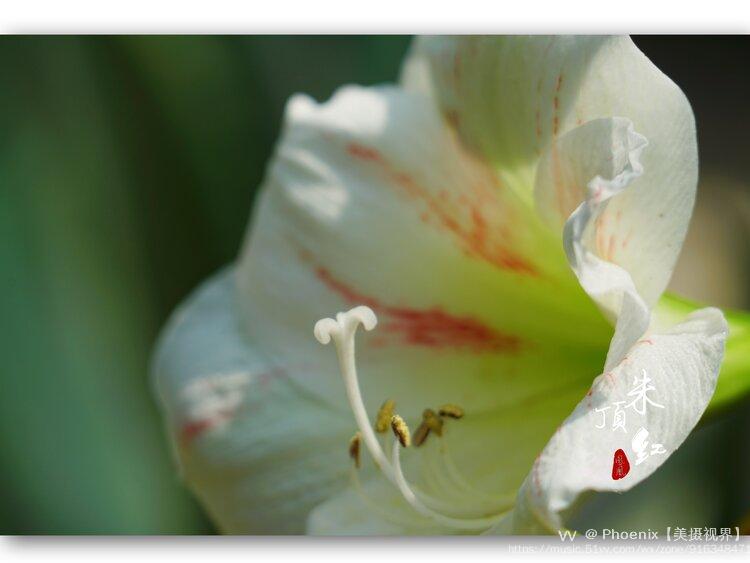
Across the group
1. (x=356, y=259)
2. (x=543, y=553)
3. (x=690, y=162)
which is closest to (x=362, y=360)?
(x=356, y=259)

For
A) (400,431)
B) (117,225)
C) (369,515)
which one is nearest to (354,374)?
(400,431)

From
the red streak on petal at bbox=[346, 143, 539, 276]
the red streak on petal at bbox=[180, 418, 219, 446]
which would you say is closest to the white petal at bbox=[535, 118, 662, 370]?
the red streak on petal at bbox=[346, 143, 539, 276]

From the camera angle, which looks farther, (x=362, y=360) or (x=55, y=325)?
(x=55, y=325)

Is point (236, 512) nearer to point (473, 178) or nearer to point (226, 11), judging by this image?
point (473, 178)

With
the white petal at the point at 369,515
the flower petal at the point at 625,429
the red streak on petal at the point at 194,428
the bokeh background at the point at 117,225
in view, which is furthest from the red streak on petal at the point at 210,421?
the flower petal at the point at 625,429

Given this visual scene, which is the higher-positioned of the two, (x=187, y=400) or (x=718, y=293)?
(x=718, y=293)

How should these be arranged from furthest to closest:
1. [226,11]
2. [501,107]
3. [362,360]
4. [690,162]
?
[226,11] < [362,360] < [501,107] < [690,162]

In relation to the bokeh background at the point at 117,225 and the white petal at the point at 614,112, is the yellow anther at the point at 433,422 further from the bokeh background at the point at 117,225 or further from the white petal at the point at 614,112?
the bokeh background at the point at 117,225

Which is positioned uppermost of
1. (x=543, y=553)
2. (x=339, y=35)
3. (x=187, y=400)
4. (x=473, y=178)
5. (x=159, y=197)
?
(x=339, y=35)
